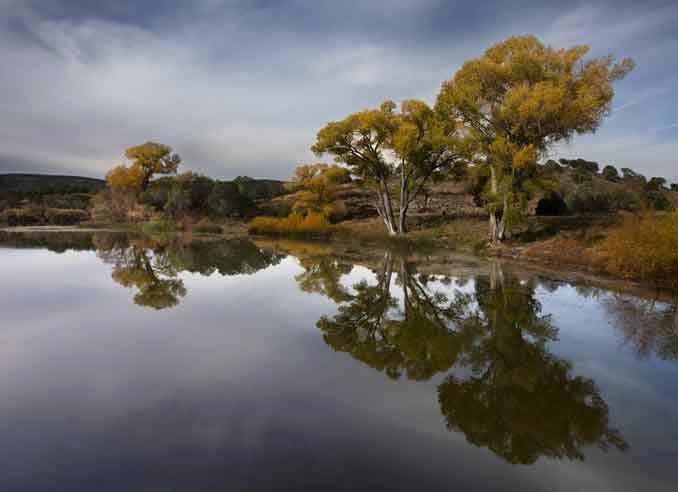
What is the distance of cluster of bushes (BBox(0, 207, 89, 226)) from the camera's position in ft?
118

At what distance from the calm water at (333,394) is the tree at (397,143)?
46.8 feet

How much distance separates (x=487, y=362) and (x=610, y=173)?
5502 centimetres

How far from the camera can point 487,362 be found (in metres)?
4.04

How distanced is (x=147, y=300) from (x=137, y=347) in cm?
266

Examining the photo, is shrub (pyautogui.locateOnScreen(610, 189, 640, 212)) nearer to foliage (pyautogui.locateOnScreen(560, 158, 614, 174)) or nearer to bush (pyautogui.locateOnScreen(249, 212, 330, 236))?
bush (pyautogui.locateOnScreen(249, 212, 330, 236))

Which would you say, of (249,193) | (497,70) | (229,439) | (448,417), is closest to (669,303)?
(448,417)

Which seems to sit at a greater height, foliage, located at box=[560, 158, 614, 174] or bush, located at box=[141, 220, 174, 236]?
foliage, located at box=[560, 158, 614, 174]

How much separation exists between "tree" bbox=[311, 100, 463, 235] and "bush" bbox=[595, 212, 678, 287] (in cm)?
995

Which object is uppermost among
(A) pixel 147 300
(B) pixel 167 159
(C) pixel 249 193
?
(B) pixel 167 159

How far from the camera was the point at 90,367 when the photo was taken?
12.0ft

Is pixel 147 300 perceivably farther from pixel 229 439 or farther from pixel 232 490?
pixel 232 490

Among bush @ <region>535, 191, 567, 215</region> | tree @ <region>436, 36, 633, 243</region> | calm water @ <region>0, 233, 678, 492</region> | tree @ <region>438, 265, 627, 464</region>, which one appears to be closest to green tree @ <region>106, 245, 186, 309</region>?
calm water @ <region>0, 233, 678, 492</region>

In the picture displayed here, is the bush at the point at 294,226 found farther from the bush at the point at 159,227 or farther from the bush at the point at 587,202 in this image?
the bush at the point at 587,202

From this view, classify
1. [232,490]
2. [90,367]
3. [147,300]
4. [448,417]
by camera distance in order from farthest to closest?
[147,300] < [90,367] < [448,417] < [232,490]
